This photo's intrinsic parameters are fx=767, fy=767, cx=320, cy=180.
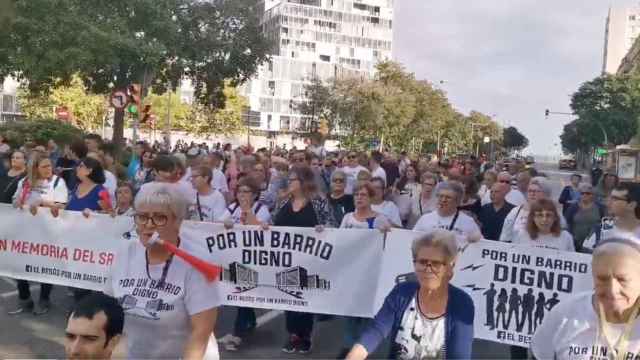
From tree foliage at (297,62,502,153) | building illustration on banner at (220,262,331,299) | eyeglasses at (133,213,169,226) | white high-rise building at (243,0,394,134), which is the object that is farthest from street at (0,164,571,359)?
white high-rise building at (243,0,394,134)

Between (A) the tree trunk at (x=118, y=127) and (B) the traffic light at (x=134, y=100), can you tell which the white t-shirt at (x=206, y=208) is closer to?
(B) the traffic light at (x=134, y=100)

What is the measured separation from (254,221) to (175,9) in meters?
20.2

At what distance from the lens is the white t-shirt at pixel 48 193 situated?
8016 mm

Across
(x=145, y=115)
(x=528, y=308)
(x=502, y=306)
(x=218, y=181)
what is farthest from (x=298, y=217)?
(x=145, y=115)

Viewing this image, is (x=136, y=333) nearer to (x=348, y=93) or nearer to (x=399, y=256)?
(x=399, y=256)

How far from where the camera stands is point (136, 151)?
49.7 ft

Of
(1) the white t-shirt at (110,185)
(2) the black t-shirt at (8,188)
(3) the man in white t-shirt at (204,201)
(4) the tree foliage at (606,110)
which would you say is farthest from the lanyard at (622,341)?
(4) the tree foliage at (606,110)

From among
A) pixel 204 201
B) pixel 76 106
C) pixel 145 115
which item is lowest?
pixel 204 201

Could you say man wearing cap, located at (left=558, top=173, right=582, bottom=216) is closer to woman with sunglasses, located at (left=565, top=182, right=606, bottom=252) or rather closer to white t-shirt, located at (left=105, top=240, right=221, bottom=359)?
woman with sunglasses, located at (left=565, top=182, right=606, bottom=252)

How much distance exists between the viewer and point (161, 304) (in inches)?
130

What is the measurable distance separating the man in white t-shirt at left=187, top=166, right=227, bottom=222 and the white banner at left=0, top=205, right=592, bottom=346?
726 millimetres

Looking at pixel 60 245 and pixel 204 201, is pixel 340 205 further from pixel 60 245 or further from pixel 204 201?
pixel 60 245

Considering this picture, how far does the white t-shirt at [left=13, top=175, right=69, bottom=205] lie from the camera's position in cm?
802

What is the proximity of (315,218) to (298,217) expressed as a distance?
6.7 inches
